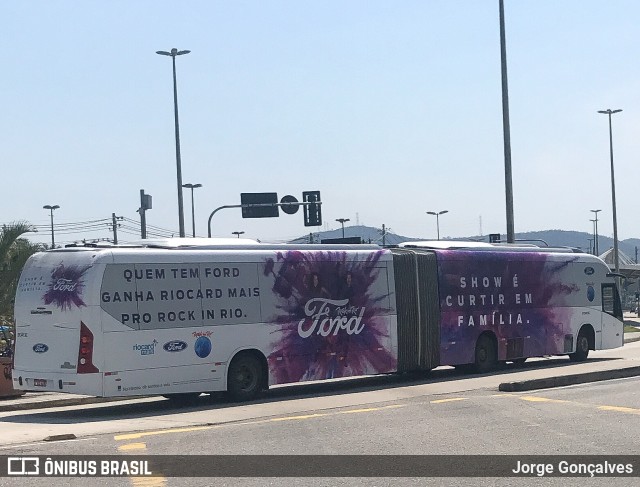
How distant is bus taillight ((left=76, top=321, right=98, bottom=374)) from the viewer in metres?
17.6

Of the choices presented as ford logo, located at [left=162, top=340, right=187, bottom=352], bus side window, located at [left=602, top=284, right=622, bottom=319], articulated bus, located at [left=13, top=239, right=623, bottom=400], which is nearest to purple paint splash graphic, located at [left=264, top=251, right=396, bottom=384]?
articulated bus, located at [left=13, top=239, right=623, bottom=400]

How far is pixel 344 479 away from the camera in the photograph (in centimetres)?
1048

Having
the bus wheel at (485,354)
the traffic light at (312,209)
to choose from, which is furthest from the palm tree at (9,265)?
the traffic light at (312,209)

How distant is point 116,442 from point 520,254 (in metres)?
15.1

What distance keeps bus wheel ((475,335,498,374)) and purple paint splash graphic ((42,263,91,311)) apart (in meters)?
10.6

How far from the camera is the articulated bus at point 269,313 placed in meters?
18.0

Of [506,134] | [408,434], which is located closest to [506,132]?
[506,134]

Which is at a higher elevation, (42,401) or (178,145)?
(178,145)

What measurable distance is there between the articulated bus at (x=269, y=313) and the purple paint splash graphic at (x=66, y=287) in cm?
2

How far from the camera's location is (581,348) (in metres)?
28.2

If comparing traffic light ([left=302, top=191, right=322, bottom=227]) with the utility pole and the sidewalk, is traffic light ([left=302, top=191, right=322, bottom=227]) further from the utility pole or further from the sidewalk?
the sidewalk

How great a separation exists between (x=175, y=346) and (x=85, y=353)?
1.79 meters

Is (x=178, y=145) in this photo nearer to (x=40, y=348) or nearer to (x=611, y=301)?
(x=611, y=301)

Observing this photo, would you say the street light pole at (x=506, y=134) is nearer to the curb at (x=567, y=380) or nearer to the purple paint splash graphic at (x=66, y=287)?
the curb at (x=567, y=380)
